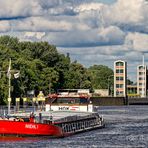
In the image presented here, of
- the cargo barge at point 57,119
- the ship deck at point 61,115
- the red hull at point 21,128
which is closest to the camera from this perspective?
the red hull at point 21,128

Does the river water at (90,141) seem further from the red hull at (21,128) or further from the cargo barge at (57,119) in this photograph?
the cargo barge at (57,119)

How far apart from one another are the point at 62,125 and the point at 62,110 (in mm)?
16363

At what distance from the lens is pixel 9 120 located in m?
94.6

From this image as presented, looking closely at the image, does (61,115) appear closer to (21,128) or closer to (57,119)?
(57,119)

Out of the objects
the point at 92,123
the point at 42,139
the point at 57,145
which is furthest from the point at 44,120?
the point at 92,123

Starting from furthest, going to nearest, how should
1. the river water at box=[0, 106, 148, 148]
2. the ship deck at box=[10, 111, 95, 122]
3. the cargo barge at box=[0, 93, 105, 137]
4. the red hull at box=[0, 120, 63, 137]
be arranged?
the ship deck at box=[10, 111, 95, 122], the cargo barge at box=[0, 93, 105, 137], the red hull at box=[0, 120, 63, 137], the river water at box=[0, 106, 148, 148]

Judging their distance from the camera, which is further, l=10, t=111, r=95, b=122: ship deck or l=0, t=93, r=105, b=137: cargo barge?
l=10, t=111, r=95, b=122: ship deck

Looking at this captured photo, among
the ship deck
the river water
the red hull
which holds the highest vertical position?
the ship deck

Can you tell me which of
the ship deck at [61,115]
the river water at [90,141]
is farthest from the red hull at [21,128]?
the ship deck at [61,115]

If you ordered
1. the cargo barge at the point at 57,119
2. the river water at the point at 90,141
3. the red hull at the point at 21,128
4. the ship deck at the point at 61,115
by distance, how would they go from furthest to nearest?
1. the ship deck at the point at 61,115
2. the cargo barge at the point at 57,119
3. the red hull at the point at 21,128
4. the river water at the point at 90,141

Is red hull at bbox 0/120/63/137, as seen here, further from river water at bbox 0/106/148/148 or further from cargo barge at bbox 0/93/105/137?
river water at bbox 0/106/148/148

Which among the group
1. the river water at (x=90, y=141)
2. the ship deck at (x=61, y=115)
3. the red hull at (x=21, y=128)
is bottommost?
the river water at (x=90, y=141)

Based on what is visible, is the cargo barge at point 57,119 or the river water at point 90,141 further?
the cargo barge at point 57,119

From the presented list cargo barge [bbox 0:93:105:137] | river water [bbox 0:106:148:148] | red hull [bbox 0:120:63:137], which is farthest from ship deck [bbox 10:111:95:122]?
red hull [bbox 0:120:63:137]
